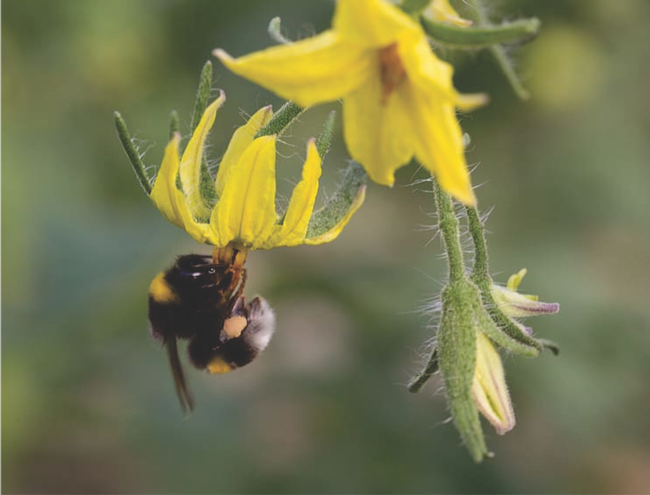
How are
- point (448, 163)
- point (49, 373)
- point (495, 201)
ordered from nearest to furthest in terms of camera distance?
point (448, 163) < point (49, 373) < point (495, 201)

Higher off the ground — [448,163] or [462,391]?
[448,163]

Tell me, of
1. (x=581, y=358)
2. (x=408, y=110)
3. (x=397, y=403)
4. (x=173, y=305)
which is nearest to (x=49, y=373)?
(x=397, y=403)

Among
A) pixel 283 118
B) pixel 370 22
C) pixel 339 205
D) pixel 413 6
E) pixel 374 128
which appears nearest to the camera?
pixel 370 22

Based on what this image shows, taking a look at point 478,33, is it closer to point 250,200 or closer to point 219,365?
point 250,200

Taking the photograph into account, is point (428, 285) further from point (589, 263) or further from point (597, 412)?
point (589, 263)

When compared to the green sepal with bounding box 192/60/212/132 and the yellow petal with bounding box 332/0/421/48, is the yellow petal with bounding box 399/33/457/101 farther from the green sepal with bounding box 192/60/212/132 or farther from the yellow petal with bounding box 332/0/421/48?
the green sepal with bounding box 192/60/212/132

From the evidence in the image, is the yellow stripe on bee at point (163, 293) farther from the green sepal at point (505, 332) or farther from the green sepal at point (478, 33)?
the green sepal at point (478, 33)

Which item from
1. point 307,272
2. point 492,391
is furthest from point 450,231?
point 307,272
